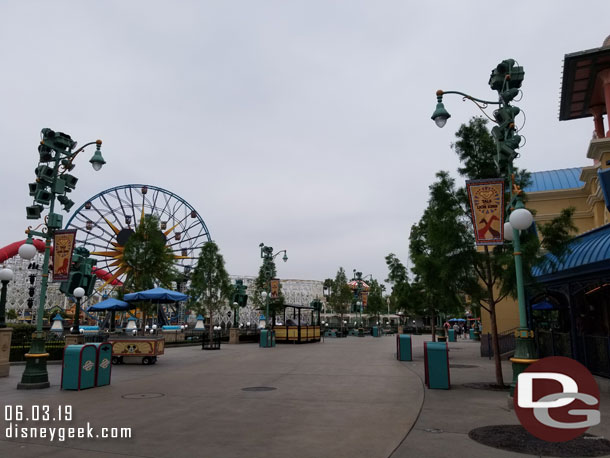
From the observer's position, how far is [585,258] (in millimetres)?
12453

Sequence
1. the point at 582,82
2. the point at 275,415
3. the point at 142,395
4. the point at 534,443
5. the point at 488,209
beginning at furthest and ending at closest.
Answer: the point at 582,82 → the point at 142,395 → the point at 488,209 → the point at 275,415 → the point at 534,443

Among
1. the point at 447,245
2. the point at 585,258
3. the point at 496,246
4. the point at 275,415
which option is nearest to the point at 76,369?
the point at 275,415

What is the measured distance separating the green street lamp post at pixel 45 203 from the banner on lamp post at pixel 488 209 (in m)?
Result: 10.6

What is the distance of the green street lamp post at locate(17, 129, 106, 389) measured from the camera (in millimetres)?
11828

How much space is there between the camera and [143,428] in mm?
7320

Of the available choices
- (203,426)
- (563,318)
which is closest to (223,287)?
(563,318)

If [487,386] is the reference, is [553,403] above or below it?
above

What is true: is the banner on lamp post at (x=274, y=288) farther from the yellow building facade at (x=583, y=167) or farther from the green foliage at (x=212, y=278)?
the yellow building facade at (x=583, y=167)

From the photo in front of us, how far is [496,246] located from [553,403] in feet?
18.4

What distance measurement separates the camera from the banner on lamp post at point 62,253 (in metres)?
12.8

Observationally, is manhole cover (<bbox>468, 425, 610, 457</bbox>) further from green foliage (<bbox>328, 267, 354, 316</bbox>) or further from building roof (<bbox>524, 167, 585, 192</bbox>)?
green foliage (<bbox>328, 267, 354, 316</bbox>)

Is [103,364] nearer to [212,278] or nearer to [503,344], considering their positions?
[503,344]

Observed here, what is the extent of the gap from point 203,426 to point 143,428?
3.22 ft

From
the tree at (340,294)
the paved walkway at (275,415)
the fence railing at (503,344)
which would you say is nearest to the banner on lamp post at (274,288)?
the fence railing at (503,344)
